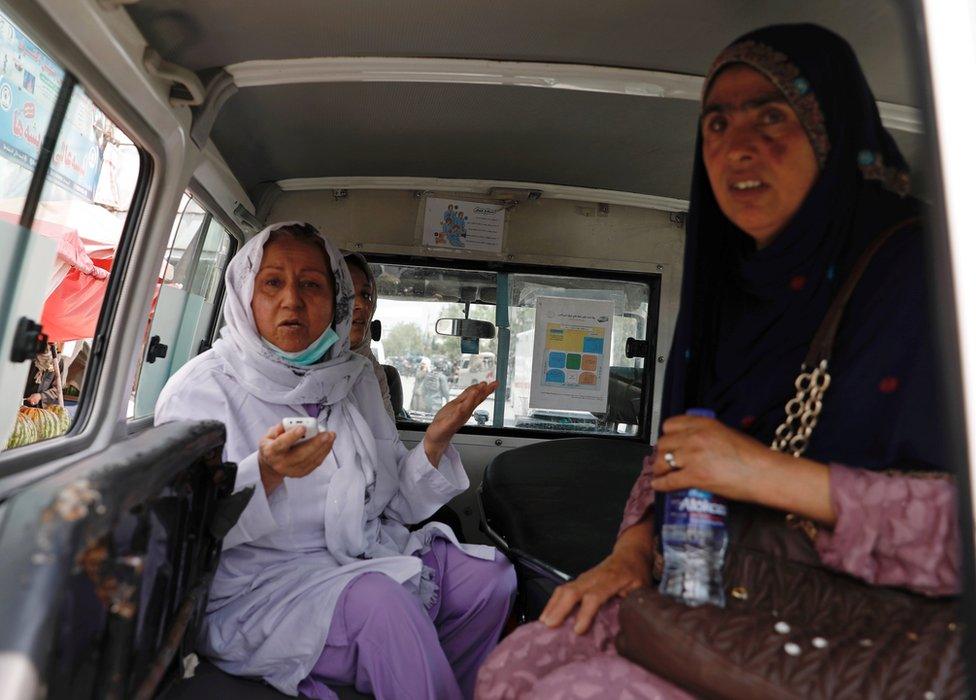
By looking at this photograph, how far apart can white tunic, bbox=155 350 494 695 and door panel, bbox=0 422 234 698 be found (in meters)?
0.30

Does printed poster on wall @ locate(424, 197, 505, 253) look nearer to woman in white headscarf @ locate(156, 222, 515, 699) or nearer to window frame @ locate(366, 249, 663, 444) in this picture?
window frame @ locate(366, 249, 663, 444)

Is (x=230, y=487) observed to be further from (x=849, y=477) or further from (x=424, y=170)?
(x=424, y=170)

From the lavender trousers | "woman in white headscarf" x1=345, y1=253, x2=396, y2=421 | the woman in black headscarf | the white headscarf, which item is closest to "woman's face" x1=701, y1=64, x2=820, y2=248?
the woman in black headscarf

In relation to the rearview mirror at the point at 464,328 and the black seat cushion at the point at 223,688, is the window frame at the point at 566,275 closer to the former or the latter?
the rearview mirror at the point at 464,328

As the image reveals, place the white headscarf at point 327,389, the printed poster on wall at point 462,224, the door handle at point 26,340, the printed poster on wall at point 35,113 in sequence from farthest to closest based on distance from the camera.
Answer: the printed poster on wall at point 462,224
the white headscarf at point 327,389
the door handle at point 26,340
the printed poster on wall at point 35,113

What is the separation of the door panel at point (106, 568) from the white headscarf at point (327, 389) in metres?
0.57

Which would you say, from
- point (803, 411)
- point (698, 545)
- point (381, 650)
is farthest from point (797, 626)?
point (381, 650)

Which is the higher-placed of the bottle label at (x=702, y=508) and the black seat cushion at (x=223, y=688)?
the bottle label at (x=702, y=508)

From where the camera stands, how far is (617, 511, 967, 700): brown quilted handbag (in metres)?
0.92

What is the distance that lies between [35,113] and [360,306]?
5.73 ft

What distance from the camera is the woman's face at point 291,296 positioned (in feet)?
7.91

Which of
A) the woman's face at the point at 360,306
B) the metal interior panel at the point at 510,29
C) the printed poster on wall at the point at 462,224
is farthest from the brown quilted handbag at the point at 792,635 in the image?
the printed poster on wall at the point at 462,224

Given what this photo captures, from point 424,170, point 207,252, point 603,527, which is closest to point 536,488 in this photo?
point 603,527

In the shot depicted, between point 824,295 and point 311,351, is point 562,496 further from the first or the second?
Result: point 824,295
